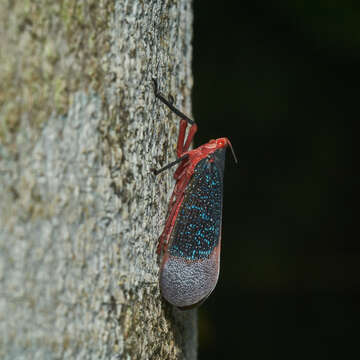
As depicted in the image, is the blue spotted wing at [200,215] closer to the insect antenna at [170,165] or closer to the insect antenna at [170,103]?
the insect antenna at [170,165]

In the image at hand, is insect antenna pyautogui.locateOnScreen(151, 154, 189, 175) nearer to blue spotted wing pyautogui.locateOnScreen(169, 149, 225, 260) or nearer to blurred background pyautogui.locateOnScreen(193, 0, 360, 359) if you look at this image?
blue spotted wing pyautogui.locateOnScreen(169, 149, 225, 260)

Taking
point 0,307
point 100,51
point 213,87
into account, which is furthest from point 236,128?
point 0,307

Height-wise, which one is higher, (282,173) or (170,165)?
Result: (282,173)

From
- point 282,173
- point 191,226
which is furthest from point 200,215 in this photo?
point 282,173

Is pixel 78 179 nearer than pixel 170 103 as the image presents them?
Yes

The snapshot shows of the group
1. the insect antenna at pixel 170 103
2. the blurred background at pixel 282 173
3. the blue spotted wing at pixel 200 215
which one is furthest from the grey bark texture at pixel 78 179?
the blurred background at pixel 282 173

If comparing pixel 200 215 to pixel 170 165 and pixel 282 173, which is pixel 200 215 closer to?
pixel 170 165

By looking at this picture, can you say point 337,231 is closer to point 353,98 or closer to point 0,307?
point 353,98
